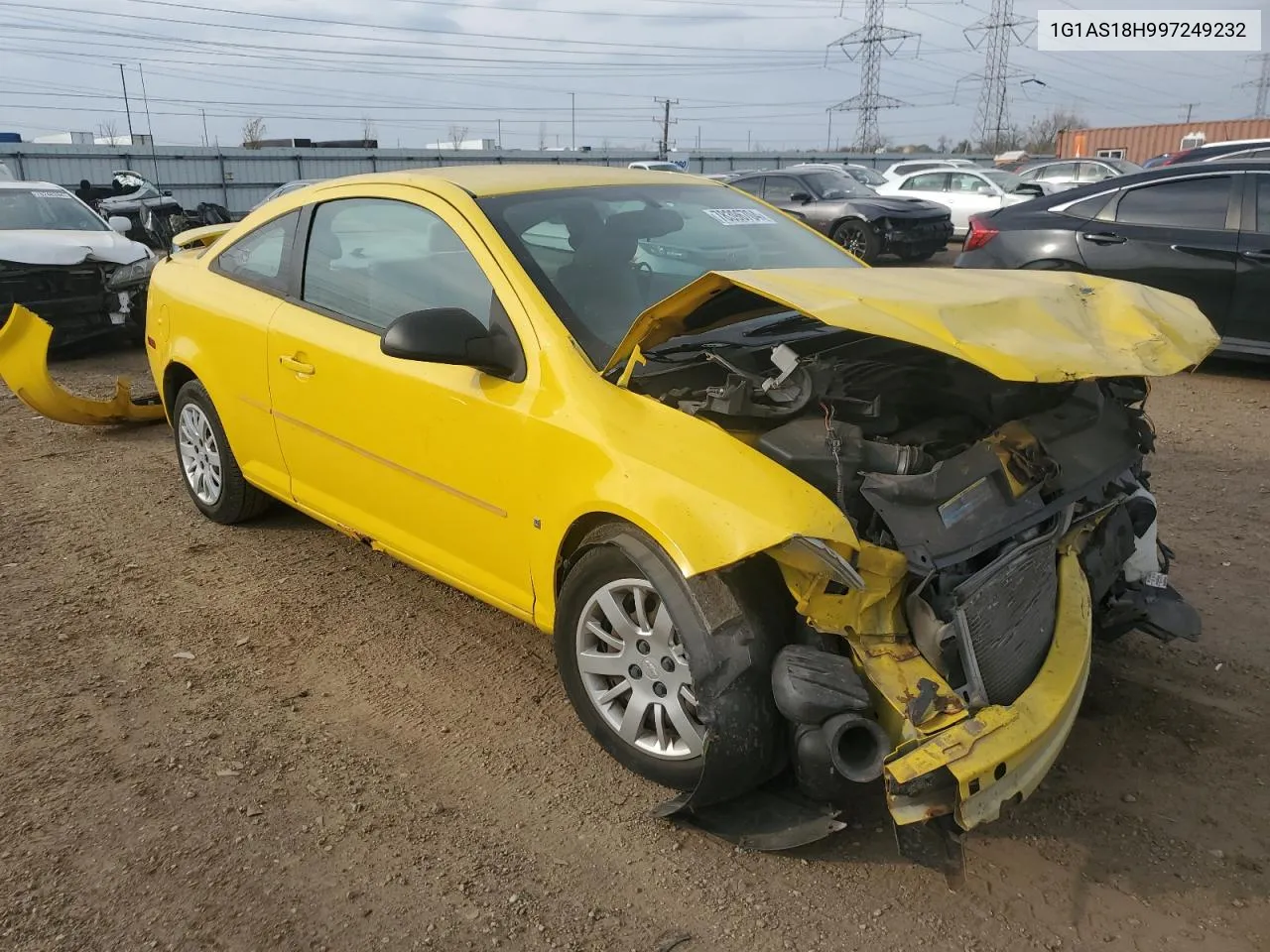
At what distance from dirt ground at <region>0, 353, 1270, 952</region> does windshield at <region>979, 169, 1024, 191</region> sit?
15779 millimetres

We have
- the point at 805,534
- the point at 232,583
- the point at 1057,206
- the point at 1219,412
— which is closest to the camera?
the point at 805,534

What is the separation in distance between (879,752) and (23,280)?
29.5 ft

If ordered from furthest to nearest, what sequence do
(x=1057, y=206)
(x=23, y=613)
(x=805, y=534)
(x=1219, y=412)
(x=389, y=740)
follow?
(x=1057, y=206) → (x=1219, y=412) → (x=23, y=613) → (x=389, y=740) → (x=805, y=534)

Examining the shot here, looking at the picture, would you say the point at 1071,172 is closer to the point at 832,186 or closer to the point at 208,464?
the point at 832,186

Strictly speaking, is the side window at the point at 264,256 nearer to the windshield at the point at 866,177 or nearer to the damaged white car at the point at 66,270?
the damaged white car at the point at 66,270

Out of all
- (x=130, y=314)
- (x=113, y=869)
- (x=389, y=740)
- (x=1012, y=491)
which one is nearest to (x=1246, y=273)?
(x=1012, y=491)

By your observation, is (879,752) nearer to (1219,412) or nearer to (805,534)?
(805,534)

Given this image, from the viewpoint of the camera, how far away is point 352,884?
2596 mm

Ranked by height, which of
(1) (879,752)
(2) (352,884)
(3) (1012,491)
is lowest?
(2) (352,884)

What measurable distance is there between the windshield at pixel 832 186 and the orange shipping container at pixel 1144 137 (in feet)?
85.8

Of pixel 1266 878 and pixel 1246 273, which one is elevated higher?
pixel 1246 273

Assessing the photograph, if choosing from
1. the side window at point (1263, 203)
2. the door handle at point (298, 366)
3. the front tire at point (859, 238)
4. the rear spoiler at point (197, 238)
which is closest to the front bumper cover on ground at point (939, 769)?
the door handle at point (298, 366)

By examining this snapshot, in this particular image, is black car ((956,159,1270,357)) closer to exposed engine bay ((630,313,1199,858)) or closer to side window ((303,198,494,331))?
exposed engine bay ((630,313,1199,858))

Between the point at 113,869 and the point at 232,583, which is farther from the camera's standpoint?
the point at 232,583
